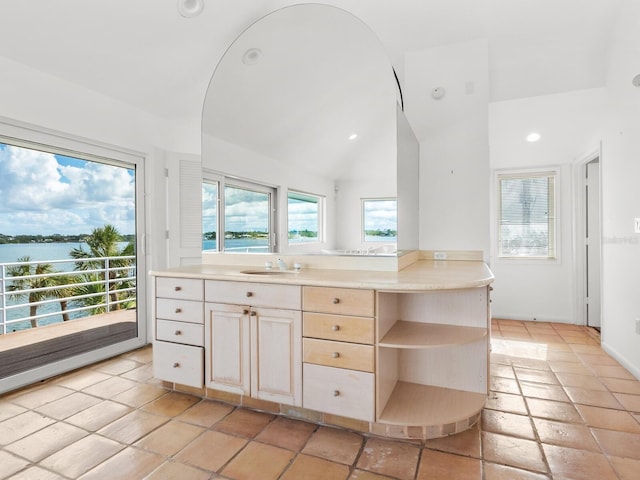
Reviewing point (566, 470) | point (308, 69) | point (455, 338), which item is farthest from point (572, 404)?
point (308, 69)

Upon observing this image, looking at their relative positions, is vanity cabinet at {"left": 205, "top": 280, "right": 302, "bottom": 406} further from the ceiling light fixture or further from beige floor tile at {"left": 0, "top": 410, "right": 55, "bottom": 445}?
the ceiling light fixture

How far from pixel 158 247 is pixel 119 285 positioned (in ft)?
1.67

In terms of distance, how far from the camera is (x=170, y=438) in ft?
6.20

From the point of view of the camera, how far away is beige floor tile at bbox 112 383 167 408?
230 cm

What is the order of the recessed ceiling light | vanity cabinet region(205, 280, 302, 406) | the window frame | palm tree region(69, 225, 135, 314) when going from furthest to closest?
the window frame → the recessed ceiling light → palm tree region(69, 225, 135, 314) → vanity cabinet region(205, 280, 302, 406)

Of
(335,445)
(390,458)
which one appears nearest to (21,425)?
(335,445)

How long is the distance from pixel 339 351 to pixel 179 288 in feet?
3.76

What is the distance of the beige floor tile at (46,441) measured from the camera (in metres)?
1.77

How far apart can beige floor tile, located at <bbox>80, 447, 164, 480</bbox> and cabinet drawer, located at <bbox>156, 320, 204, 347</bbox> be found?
26.1 inches

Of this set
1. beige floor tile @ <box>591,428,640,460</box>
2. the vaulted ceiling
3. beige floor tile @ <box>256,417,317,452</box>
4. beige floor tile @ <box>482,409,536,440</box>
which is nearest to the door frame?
the vaulted ceiling

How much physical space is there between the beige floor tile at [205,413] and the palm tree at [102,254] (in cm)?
171

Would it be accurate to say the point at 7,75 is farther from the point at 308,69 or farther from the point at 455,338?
the point at 455,338

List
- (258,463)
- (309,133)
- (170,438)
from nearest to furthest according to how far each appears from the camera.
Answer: (258,463)
(170,438)
(309,133)

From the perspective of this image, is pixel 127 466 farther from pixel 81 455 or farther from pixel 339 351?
pixel 339 351
